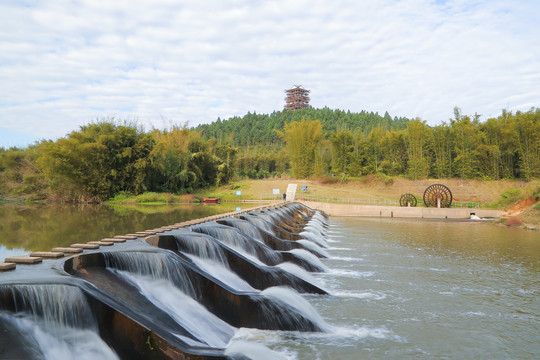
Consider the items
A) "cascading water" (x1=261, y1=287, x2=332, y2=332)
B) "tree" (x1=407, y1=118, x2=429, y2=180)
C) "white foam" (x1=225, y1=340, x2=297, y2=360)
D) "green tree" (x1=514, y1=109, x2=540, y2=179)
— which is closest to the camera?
"white foam" (x1=225, y1=340, x2=297, y2=360)

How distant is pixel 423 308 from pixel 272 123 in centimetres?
8401

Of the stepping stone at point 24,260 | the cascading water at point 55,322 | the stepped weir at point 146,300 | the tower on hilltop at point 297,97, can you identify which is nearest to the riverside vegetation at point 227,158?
the stepped weir at point 146,300

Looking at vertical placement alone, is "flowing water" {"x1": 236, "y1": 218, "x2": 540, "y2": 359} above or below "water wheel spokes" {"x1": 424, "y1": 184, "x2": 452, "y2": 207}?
below

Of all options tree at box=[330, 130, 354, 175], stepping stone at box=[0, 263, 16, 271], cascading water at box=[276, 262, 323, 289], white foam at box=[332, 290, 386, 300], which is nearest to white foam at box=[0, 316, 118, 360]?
stepping stone at box=[0, 263, 16, 271]

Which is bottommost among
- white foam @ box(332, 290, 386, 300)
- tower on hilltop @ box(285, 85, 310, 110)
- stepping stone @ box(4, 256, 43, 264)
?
white foam @ box(332, 290, 386, 300)

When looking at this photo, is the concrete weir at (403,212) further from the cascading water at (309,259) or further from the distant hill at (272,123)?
the distant hill at (272,123)

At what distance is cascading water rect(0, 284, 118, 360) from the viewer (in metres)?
3.23

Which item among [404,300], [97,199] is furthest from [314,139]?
[404,300]

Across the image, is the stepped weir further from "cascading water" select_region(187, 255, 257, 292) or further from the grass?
the grass

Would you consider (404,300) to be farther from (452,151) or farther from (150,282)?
(452,151)

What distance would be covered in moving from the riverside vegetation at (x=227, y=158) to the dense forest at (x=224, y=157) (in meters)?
0.08

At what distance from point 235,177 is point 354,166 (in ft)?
47.9

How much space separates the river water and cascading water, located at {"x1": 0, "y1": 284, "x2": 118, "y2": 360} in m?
1.71

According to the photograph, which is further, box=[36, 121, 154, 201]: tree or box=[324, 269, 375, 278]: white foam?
box=[36, 121, 154, 201]: tree
